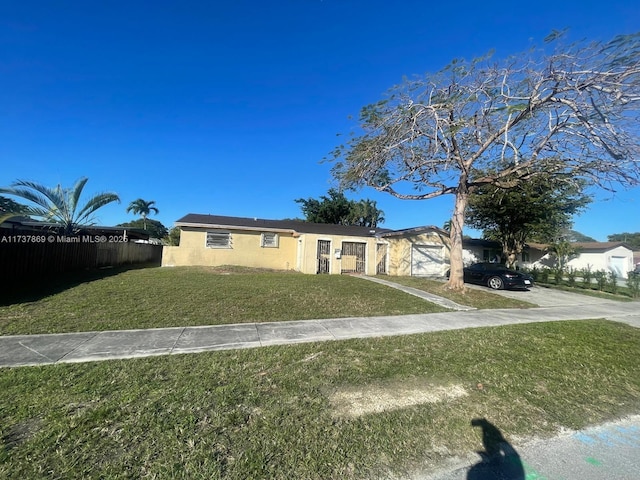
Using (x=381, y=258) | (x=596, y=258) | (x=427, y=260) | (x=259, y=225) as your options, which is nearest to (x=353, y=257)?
(x=381, y=258)

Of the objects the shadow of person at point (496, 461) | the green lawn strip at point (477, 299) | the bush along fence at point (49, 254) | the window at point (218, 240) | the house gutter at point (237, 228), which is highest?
the house gutter at point (237, 228)

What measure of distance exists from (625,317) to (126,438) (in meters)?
12.5

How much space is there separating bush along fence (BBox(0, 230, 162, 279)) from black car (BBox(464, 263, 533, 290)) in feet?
61.0

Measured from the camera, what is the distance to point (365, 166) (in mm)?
11242

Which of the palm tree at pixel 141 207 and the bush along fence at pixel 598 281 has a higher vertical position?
the palm tree at pixel 141 207

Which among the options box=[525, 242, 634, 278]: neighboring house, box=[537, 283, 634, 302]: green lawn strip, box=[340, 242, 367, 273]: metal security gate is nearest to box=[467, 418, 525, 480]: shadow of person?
box=[340, 242, 367, 273]: metal security gate

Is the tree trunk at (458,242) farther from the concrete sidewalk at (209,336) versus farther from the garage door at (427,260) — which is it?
the garage door at (427,260)

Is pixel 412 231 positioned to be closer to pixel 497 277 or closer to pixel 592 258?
pixel 497 277

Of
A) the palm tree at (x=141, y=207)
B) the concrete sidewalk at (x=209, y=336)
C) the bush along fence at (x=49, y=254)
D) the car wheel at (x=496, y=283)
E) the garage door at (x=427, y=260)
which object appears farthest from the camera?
the palm tree at (x=141, y=207)

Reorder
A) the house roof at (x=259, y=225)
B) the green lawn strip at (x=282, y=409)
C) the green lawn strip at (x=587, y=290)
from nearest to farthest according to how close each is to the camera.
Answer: the green lawn strip at (x=282, y=409) → the green lawn strip at (x=587, y=290) → the house roof at (x=259, y=225)

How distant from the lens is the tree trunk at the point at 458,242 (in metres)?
10.8

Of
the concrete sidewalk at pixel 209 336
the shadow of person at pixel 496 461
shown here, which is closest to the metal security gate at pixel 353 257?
the concrete sidewalk at pixel 209 336

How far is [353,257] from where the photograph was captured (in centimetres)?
1642

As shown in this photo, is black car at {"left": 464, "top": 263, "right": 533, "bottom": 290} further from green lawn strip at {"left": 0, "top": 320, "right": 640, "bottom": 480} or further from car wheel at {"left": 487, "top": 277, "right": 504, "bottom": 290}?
green lawn strip at {"left": 0, "top": 320, "right": 640, "bottom": 480}
